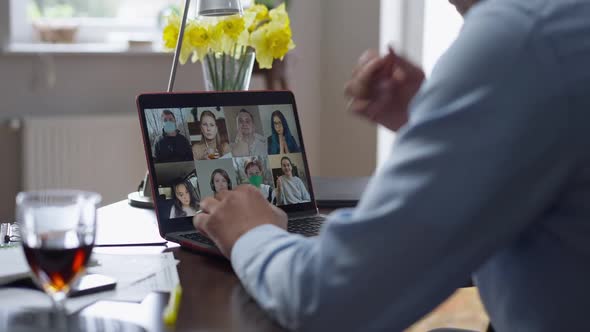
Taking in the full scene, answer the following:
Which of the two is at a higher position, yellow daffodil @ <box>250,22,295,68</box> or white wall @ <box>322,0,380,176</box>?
yellow daffodil @ <box>250,22,295,68</box>

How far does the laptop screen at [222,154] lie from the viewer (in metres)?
1.20

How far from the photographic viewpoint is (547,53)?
644 millimetres

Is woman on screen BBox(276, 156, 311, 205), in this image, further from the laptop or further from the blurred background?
the blurred background

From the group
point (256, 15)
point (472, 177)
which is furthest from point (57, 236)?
point (256, 15)

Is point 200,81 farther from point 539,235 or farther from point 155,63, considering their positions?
point 539,235

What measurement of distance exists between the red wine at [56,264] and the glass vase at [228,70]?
85 centimetres

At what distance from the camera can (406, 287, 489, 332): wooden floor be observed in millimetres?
2688

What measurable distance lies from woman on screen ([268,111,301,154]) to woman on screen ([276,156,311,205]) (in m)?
0.02

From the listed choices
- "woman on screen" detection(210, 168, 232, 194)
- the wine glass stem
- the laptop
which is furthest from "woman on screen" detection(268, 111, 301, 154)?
the wine glass stem

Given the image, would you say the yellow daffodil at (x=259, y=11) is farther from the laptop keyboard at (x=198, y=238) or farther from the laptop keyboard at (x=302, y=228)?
the laptop keyboard at (x=198, y=238)

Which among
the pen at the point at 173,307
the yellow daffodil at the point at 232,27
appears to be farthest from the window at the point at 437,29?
the pen at the point at 173,307

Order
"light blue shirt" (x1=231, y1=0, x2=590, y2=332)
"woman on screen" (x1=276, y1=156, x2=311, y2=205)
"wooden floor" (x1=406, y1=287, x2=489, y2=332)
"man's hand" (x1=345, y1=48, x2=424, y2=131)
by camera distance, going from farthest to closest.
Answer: "wooden floor" (x1=406, y1=287, x2=489, y2=332)
"woman on screen" (x1=276, y1=156, x2=311, y2=205)
"man's hand" (x1=345, y1=48, x2=424, y2=131)
"light blue shirt" (x1=231, y1=0, x2=590, y2=332)

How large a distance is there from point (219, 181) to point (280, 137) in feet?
0.50

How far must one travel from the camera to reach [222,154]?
1.25 metres
